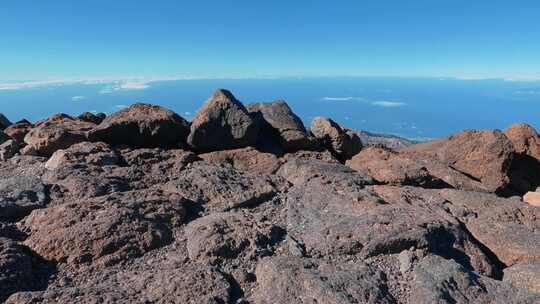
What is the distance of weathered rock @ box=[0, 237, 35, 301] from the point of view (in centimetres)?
582

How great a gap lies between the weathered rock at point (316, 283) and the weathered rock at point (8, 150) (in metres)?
9.49

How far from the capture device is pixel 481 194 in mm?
10406

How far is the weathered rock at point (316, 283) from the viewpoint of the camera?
5.95 m

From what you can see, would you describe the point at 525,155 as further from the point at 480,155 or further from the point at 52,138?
the point at 52,138

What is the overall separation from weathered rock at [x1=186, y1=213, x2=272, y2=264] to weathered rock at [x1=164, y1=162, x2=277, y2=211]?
98 centimetres

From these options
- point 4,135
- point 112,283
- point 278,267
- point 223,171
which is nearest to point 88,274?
point 112,283

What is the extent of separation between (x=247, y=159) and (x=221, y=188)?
243 centimetres

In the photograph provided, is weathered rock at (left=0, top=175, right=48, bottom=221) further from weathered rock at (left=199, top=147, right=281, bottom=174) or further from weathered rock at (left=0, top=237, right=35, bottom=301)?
weathered rock at (left=199, top=147, right=281, bottom=174)

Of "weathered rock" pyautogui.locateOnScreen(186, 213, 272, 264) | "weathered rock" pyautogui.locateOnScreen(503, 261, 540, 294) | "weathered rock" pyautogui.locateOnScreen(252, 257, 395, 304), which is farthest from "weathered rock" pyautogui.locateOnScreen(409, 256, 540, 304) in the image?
"weathered rock" pyautogui.locateOnScreen(186, 213, 272, 264)

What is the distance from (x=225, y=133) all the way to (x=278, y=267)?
645 centimetres

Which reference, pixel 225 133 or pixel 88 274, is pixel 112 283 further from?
pixel 225 133

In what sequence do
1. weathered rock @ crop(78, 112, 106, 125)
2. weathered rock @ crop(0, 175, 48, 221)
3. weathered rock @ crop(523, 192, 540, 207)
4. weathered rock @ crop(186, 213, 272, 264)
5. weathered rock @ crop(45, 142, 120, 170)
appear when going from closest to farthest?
weathered rock @ crop(186, 213, 272, 264) → weathered rock @ crop(0, 175, 48, 221) → weathered rock @ crop(45, 142, 120, 170) → weathered rock @ crop(523, 192, 540, 207) → weathered rock @ crop(78, 112, 106, 125)

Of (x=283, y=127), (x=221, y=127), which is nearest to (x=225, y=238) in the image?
(x=221, y=127)

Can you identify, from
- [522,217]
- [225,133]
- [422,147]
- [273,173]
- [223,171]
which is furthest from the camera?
[422,147]
